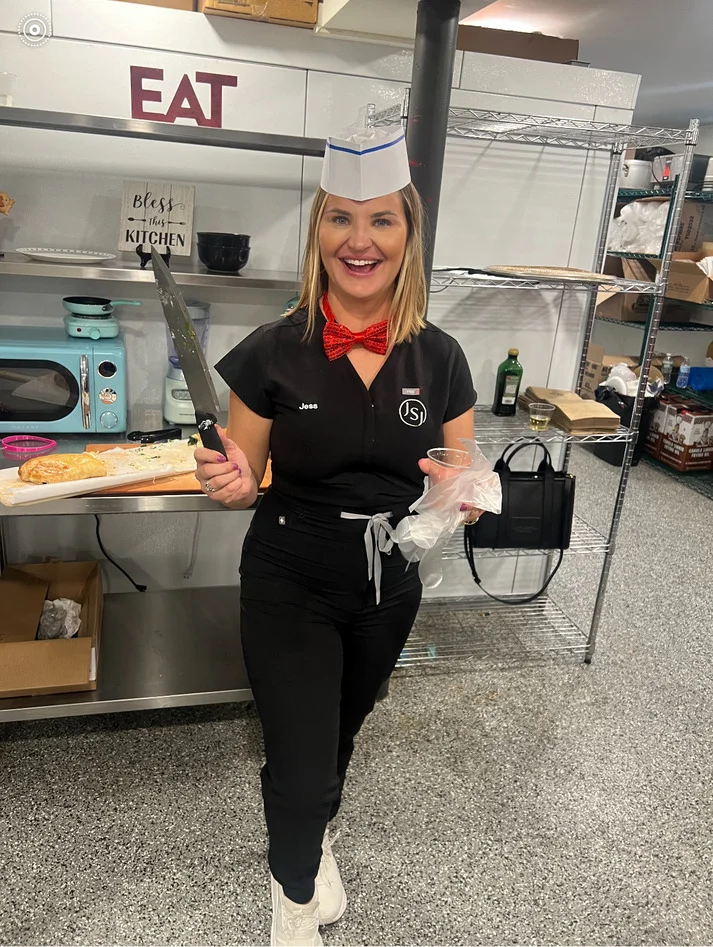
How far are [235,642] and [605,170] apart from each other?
2.03 meters

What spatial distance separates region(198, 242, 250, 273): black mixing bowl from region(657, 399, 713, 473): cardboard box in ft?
11.3

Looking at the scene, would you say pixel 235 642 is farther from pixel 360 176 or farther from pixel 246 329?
pixel 360 176

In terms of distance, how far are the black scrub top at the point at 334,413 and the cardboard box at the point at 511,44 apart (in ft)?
4.97

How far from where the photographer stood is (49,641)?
6.27 ft

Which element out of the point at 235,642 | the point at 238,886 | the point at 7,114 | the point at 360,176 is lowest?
the point at 238,886

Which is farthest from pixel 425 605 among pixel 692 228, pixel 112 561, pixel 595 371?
pixel 692 228

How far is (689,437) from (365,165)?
12.5 feet

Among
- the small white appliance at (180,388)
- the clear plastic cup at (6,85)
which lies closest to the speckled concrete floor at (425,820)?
the small white appliance at (180,388)

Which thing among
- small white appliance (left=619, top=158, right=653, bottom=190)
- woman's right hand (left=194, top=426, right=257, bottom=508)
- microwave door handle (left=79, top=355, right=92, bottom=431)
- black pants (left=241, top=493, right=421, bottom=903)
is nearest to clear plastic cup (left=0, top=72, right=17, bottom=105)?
microwave door handle (left=79, top=355, right=92, bottom=431)

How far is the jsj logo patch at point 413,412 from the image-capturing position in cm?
139

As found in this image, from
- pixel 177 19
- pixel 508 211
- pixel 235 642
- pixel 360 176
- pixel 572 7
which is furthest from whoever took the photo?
pixel 572 7

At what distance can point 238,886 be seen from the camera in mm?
1628

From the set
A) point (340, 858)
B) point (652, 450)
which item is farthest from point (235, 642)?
point (652, 450)

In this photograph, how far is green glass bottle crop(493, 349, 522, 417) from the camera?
98.9 inches
